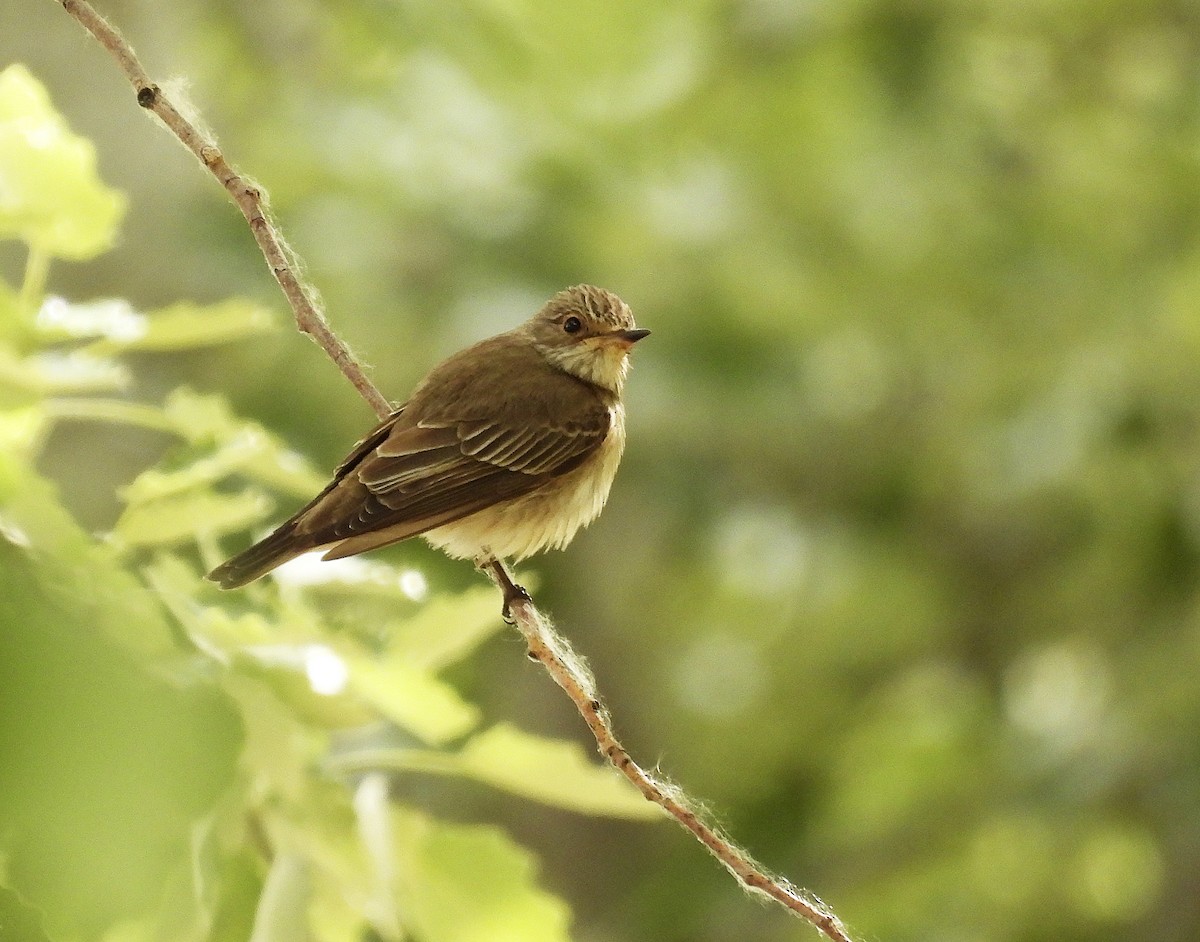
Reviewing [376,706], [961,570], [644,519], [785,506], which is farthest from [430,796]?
[376,706]

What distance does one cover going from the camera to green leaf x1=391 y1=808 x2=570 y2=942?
Answer: 1570mm

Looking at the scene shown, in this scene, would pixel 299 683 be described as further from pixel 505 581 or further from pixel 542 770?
pixel 505 581

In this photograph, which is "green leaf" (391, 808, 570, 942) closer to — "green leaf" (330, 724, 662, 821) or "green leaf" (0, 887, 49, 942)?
"green leaf" (330, 724, 662, 821)

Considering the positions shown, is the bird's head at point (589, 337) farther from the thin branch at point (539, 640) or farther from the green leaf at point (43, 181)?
the green leaf at point (43, 181)

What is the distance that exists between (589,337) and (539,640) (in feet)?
5.27

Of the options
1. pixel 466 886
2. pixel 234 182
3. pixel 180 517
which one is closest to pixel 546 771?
pixel 466 886

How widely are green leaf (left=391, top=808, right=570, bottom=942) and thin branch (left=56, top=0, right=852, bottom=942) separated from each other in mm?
187

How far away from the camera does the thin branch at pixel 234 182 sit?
187 cm

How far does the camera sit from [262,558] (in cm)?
233

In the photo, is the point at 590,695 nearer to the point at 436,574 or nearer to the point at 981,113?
the point at 436,574

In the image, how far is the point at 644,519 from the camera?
24.2 ft

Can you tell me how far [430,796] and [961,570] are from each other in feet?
11.3

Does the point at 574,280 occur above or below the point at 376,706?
above

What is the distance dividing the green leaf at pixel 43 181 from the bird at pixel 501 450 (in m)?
0.93
